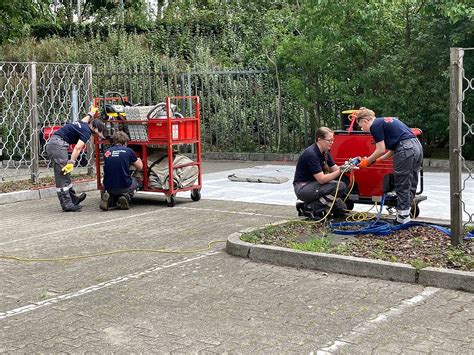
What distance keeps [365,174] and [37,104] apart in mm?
8575

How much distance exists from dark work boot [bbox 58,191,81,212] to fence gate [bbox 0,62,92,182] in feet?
9.03

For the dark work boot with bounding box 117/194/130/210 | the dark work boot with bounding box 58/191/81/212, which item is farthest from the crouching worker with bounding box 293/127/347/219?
the dark work boot with bounding box 58/191/81/212

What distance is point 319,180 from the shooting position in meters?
9.23

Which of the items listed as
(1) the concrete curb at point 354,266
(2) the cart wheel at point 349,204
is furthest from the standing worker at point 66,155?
(2) the cart wheel at point 349,204

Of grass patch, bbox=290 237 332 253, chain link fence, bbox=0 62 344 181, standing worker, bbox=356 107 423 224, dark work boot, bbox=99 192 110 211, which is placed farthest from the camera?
chain link fence, bbox=0 62 344 181

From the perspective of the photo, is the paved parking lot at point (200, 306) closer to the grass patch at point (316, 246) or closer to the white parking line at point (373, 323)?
the white parking line at point (373, 323)

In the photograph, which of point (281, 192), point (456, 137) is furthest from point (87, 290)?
point (281, 192)

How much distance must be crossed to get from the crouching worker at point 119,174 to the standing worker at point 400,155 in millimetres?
4241

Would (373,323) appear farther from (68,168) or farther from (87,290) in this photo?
(68,168)

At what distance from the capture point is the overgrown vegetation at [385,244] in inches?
276

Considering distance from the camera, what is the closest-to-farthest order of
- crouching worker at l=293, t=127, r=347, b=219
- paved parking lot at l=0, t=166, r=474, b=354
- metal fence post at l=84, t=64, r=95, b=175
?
1. paved parking lot at l=0, t=166, r=474, b=354
2. crouching worker at l=293, t=127, r=347, b=219
3. metal fence post at l=84, t=64, r=95, b=175

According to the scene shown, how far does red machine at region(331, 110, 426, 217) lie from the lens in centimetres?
940

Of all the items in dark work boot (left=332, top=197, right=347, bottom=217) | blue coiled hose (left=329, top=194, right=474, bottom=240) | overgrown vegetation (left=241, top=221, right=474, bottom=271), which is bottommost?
overgrown vegetation (left=241, top=221, right=474, bottom=271)

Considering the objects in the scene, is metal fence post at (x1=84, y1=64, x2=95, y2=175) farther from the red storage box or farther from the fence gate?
the red storage box
